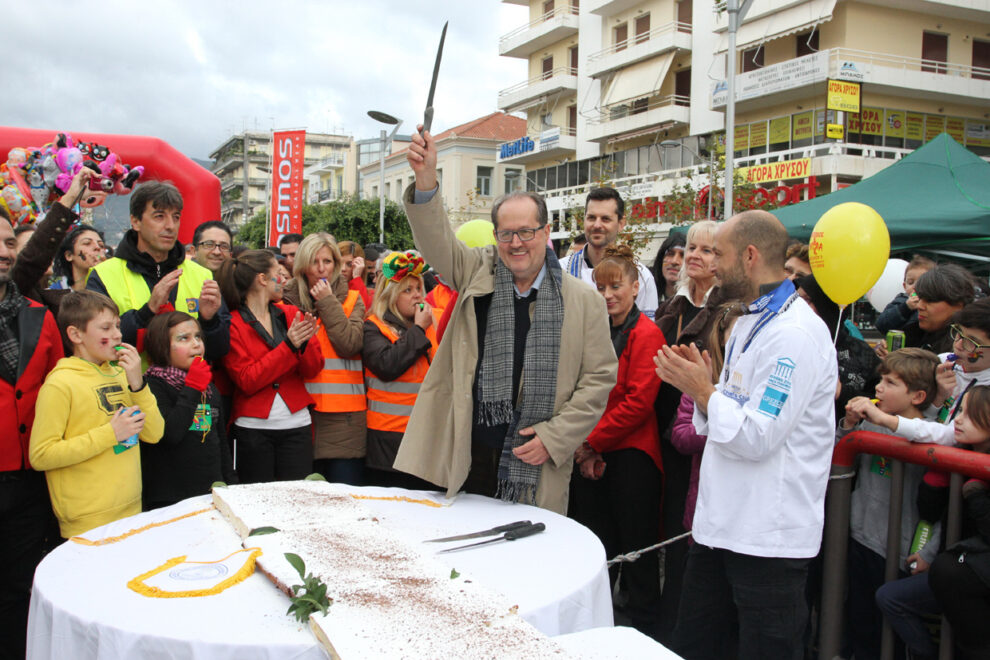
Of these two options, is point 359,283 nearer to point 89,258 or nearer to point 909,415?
point 89,258

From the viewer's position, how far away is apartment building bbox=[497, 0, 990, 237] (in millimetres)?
24219

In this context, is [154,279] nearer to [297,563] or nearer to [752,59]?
[297,563]

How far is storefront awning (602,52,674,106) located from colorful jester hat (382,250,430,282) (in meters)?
28.4

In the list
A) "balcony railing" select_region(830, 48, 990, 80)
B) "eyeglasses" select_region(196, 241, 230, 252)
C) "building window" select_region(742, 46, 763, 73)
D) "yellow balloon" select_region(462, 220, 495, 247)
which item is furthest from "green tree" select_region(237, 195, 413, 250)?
"eyeglasses" select_region(196, 241, 230, 252)

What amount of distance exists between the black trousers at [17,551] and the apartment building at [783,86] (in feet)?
74.5

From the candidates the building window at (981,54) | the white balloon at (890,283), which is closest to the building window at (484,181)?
the building window at (981,54)

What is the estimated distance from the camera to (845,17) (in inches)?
963

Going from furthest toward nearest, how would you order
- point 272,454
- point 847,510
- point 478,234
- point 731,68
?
point 731,68 < point 478,234 < point 272,454 < point 847,510

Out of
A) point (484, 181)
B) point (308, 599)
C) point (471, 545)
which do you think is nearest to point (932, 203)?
point (471, 545)

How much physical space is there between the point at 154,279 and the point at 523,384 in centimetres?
237

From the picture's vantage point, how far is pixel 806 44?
25703mm

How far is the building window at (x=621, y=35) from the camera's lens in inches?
1312

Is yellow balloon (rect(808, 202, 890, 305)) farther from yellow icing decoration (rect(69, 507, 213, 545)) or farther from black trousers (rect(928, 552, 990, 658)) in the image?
yellow icing decoration (rect(69, 507, 213, 545))

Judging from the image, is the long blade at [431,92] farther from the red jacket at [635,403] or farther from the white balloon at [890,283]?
the white balloon at [890,283]
